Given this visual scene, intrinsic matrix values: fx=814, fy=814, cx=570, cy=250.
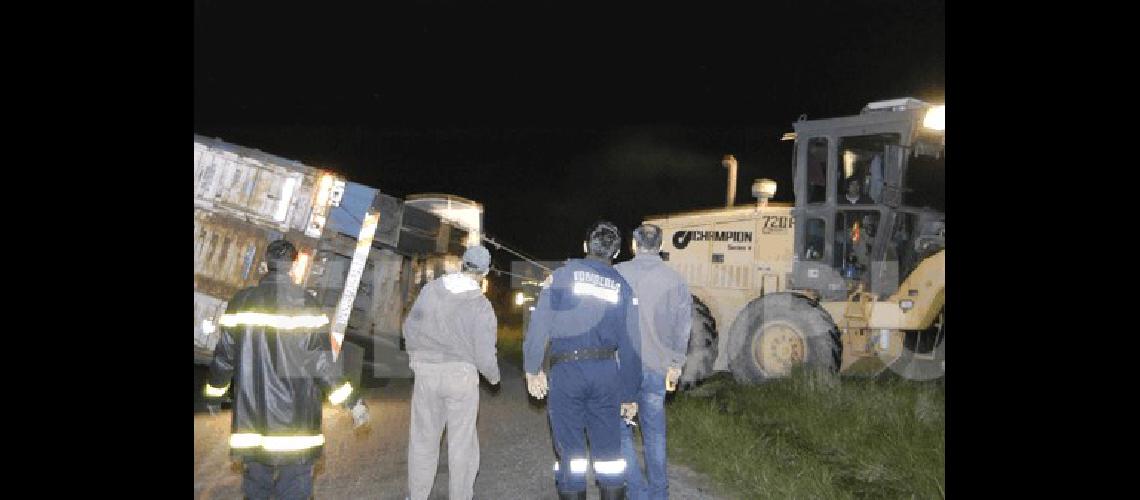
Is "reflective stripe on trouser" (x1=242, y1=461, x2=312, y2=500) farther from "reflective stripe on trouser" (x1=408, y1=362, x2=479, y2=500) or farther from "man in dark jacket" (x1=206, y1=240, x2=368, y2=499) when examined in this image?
"reflective stripe on trouser" (x1=408, y1=362, x2=479, y2=500)

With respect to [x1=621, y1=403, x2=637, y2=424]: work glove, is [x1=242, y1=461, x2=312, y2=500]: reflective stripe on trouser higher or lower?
lower

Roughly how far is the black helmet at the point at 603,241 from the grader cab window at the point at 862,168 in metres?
6.24

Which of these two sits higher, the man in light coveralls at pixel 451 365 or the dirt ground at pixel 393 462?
the man in light coveralls at pixel 451 365

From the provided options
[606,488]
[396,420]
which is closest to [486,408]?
[396,420]

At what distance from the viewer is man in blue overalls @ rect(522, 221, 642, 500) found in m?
4.57

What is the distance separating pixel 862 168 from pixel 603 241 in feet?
21.4

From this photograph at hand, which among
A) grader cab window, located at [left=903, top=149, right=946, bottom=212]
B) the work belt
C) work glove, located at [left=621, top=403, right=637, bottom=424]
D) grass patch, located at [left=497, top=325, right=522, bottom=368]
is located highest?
grader cab window, located at [left=903, top=149, right=946, bottom=212]

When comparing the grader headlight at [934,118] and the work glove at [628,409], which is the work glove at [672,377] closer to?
the work glove at [628,409]

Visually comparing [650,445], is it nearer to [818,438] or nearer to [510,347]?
[818,438]

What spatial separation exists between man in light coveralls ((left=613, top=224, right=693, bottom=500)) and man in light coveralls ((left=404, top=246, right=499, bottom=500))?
1001mm

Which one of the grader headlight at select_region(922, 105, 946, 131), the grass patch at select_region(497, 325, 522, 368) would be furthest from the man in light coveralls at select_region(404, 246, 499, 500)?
the grass patch at select_region(497, 325, 522, 368)

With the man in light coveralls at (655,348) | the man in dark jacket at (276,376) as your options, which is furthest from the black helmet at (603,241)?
the man in dark jacket at (276,376)

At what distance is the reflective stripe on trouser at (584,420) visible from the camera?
4551 mm

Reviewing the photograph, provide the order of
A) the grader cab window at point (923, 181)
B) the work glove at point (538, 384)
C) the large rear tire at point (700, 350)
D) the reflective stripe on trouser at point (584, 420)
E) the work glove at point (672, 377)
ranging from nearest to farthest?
the reflective stripe on trouser at point (584, 420) → the work glove at point (538, 384) → the work glove at point (672, 377) → the grader cab window at point (923, 181) → the large rear tire at point (700, 350)
